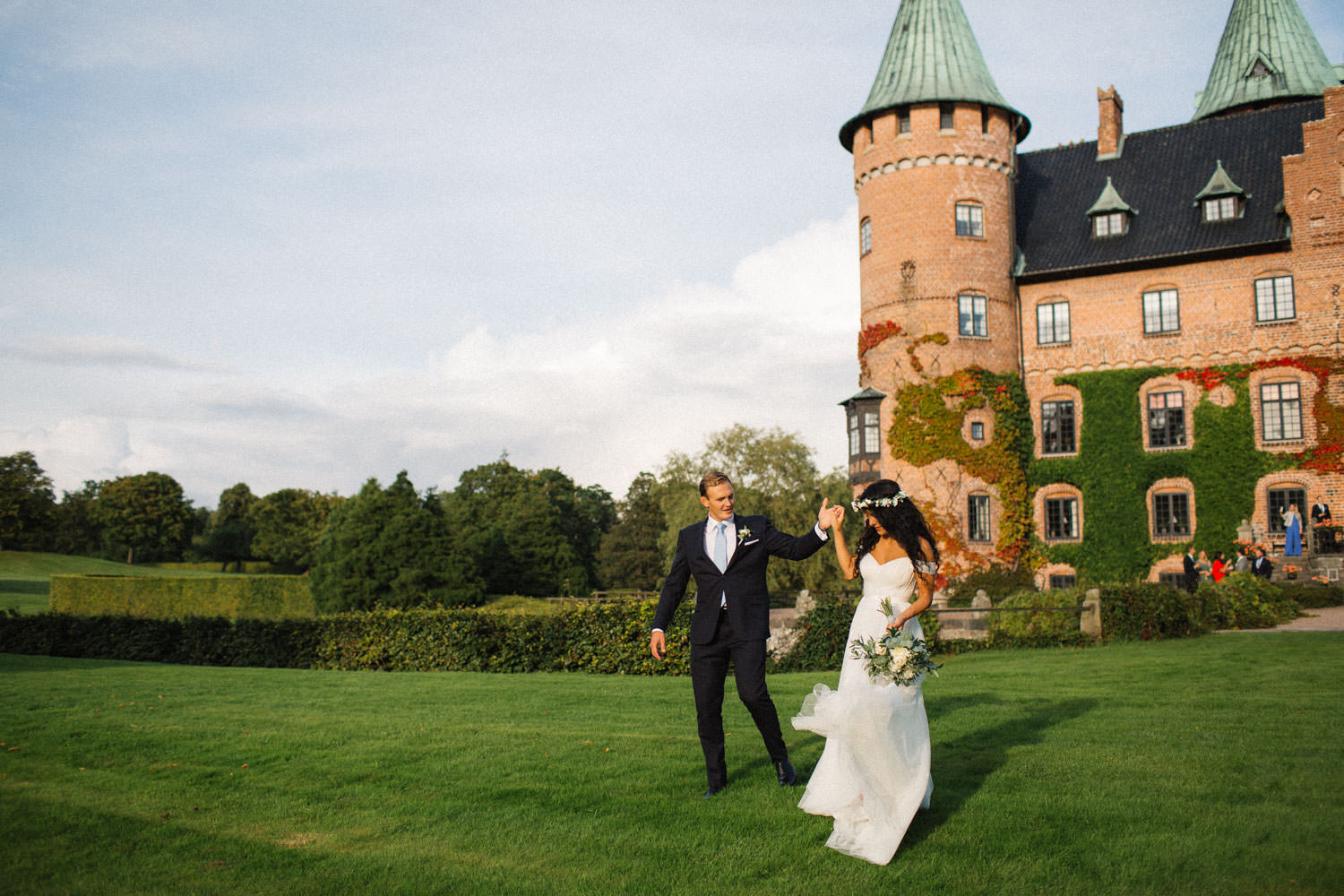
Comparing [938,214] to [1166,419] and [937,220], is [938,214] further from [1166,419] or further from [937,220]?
[1166,419]

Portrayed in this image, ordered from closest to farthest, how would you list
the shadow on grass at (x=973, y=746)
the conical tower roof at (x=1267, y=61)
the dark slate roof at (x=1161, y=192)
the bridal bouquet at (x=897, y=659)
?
the bridal bouquet at (x=897, y=659) → the shadow on grass at (x=973, y=746) → the dark slate roof at (x=1161, y=192) → the conical tower roof at (x=1267, y=61)

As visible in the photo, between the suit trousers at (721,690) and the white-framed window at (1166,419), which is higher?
the white-framed window at (1166,419)

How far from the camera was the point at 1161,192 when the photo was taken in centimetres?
3509

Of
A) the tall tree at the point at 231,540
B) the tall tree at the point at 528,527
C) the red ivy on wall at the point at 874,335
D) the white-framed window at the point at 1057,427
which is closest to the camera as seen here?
the white-framed window at the point at 1057,427

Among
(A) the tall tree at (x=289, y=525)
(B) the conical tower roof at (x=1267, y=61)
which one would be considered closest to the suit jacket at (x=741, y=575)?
(B) the conical tower roof at (x=1267, y=61)

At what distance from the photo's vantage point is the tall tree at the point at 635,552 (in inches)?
2655

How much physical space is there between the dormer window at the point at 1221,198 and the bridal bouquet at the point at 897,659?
33.4m

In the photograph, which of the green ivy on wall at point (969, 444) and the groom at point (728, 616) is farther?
the green ivy on wall at point (969, 444)

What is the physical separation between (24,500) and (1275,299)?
70508 mm

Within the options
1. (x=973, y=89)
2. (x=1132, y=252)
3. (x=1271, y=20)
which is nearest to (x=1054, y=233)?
(x=1132, y=252)

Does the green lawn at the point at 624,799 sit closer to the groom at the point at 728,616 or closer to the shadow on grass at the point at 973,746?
the shadow on grass at the point at 973,746

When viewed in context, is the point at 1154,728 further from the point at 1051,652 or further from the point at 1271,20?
the point at 1271,20

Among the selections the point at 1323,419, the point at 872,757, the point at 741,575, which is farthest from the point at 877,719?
the point at 1323,419

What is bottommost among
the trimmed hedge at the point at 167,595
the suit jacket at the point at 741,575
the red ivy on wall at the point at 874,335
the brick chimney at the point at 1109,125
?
the trimmed hedge at the point at 167,595
